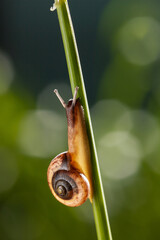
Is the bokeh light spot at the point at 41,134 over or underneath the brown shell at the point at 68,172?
over

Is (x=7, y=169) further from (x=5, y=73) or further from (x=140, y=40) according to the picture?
(x=140, y=40)

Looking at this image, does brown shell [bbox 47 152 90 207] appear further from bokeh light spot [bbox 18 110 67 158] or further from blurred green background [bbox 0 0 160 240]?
bokeh light spot [bbox 18 110 67 158]

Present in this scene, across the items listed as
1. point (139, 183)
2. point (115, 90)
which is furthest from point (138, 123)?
point (139, 183)

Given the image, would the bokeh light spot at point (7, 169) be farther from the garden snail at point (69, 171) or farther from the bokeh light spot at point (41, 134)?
the garden snail at point (69, 171)

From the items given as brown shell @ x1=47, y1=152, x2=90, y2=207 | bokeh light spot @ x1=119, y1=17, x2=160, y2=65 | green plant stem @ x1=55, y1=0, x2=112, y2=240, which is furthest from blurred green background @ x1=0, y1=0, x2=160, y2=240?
green plant stem @ x1=55, y1=0, x2=112, y2=240

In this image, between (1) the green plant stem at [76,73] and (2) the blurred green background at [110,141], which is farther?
(2) the blurred green background at [110,141]

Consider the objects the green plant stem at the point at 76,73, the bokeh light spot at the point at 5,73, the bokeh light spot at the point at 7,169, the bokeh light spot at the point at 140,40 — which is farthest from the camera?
the bokeh light spot at the point at 5,73

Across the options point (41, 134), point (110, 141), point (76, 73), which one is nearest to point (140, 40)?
point (110, 141)

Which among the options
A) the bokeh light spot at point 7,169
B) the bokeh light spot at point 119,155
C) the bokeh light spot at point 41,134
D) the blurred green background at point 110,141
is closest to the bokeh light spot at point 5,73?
the blurred green background at point 110,141
